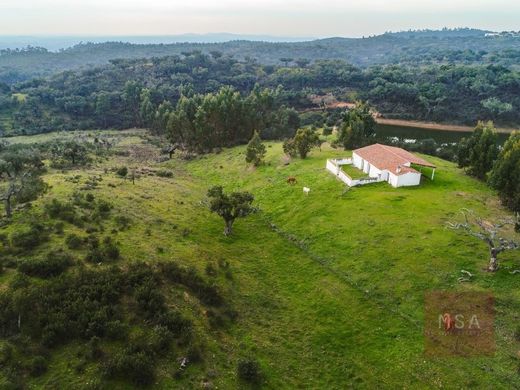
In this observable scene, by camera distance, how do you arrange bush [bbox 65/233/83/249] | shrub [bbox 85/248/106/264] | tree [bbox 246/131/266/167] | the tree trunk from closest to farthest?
shrub [bbox 85/248/106/264] < bush [bbox 65/233/83/249] < the tree trunk < tree [bbox 246/131/266/167]

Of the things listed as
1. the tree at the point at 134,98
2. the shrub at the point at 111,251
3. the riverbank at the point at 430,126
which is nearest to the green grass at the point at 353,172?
the shrub at the point at 111,251

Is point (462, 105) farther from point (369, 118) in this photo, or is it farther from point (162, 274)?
point (162, 274)

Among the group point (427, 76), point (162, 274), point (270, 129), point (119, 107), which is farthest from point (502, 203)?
point (427, 76)

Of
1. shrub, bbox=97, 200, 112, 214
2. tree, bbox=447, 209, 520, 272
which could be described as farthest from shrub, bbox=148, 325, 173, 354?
tree, bbox=447, 209, 520, 272

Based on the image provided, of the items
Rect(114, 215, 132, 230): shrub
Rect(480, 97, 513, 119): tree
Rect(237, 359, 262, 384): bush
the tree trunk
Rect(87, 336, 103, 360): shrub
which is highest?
Rect(87, 336, 103, 360): shrub

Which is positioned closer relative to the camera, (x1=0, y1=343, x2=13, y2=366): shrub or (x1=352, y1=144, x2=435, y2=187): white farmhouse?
(x1=0, y1=343, x2=13, y2=366): shrub

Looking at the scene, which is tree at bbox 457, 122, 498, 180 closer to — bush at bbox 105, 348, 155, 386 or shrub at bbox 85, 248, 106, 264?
shrub at bbox 85, 248, 106, 264

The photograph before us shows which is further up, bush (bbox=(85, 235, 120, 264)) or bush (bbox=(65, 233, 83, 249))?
bush (bbox=(65, 233, 83, 249))

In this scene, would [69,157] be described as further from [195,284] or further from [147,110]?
[195,284]
